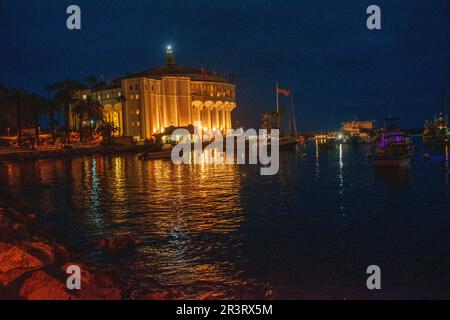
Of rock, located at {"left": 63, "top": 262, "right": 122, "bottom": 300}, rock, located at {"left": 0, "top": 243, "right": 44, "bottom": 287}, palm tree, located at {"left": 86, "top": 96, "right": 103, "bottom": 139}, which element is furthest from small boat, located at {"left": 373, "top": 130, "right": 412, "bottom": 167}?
palm tree, located at {"left": 86, "top": 96, "right": 103, "bottom": 139}

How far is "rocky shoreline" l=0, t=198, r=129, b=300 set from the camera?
10016mm

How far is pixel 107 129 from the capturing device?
322ft

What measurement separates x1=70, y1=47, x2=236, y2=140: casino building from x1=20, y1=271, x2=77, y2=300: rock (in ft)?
309

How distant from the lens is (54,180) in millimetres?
41438

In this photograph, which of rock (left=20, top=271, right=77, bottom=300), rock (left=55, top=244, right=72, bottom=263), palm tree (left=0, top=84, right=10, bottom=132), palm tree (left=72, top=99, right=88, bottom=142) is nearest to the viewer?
rock (left=20, top=271, right=77, bottom=300)

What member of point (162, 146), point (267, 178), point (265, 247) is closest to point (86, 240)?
point (265, 247)

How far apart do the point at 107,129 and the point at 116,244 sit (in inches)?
3362

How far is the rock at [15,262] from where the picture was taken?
37.4 feet

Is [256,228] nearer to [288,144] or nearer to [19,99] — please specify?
[288,144]

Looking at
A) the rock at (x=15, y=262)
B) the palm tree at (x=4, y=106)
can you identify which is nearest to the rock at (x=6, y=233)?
the rock at (x=15, y=262)

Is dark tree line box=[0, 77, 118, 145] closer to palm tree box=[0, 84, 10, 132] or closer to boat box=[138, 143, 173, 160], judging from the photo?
palm tree box=[0, 84, 10, 132]

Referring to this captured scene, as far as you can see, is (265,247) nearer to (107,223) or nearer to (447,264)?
(447,264)
